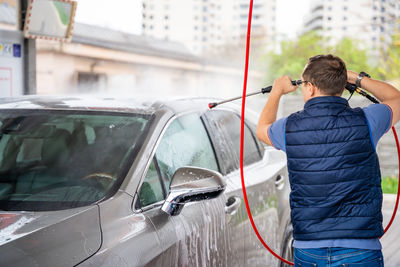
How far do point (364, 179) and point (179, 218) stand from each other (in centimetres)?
80

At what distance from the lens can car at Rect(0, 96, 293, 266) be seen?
2.01 meters

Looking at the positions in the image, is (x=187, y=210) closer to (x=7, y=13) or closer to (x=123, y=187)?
(x=123, y=187)

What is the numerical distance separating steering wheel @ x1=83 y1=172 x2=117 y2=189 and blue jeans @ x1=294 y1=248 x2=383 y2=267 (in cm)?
86

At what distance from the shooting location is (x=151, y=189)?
2.51m

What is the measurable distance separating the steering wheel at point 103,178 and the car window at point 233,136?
3.29 ft

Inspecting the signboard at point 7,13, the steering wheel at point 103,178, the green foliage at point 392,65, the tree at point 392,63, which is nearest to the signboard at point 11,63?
the signboard at point 7,13

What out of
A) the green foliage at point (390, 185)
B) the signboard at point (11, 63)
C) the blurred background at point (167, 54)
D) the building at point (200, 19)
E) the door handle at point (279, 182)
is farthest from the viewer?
the building at point (200, 19)

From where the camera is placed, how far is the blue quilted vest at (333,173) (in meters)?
2.19

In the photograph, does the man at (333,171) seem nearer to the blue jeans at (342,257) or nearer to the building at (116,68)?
the blue jeans at (342,257)

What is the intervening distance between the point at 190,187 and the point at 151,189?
9.6 inches

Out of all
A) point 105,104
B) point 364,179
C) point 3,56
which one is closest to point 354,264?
point 364,179

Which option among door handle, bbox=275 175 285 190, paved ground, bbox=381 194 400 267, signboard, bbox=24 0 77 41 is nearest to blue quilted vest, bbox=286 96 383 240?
door handle, bbox=275 175 285 190

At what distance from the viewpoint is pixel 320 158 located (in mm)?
2209

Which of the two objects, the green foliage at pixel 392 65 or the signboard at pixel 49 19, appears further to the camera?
the green foliage at pixel 392 65
